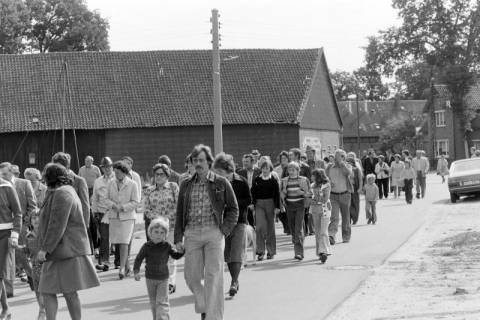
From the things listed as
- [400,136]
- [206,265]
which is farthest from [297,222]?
[400,136]

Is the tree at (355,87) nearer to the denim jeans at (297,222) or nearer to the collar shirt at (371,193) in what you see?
the collar shirt at (371,193)

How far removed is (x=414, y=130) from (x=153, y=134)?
38.5 m

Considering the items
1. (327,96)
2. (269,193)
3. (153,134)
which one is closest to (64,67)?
(153,134)

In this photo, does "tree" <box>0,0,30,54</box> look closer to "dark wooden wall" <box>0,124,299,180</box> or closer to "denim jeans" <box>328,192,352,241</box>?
"dark wooden wall" <box>0,124,299,180</box>

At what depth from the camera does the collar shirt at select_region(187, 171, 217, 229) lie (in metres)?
8.79

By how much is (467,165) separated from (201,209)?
22963mm

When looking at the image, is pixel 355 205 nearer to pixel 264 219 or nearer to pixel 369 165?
pixel 264 219

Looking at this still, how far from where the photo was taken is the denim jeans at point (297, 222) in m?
14.3

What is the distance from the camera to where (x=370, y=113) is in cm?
10356

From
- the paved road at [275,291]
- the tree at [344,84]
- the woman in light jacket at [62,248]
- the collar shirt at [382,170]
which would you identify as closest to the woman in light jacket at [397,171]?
the collar shirt at [382,170]

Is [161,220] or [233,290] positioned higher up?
[161,220]

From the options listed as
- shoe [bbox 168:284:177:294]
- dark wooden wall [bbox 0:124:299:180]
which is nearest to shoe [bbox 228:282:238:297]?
shoe [bbox 168:284:177:294]

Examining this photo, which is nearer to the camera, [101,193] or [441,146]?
[101,193]

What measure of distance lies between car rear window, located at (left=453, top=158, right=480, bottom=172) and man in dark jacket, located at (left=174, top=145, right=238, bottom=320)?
73.5 ft
